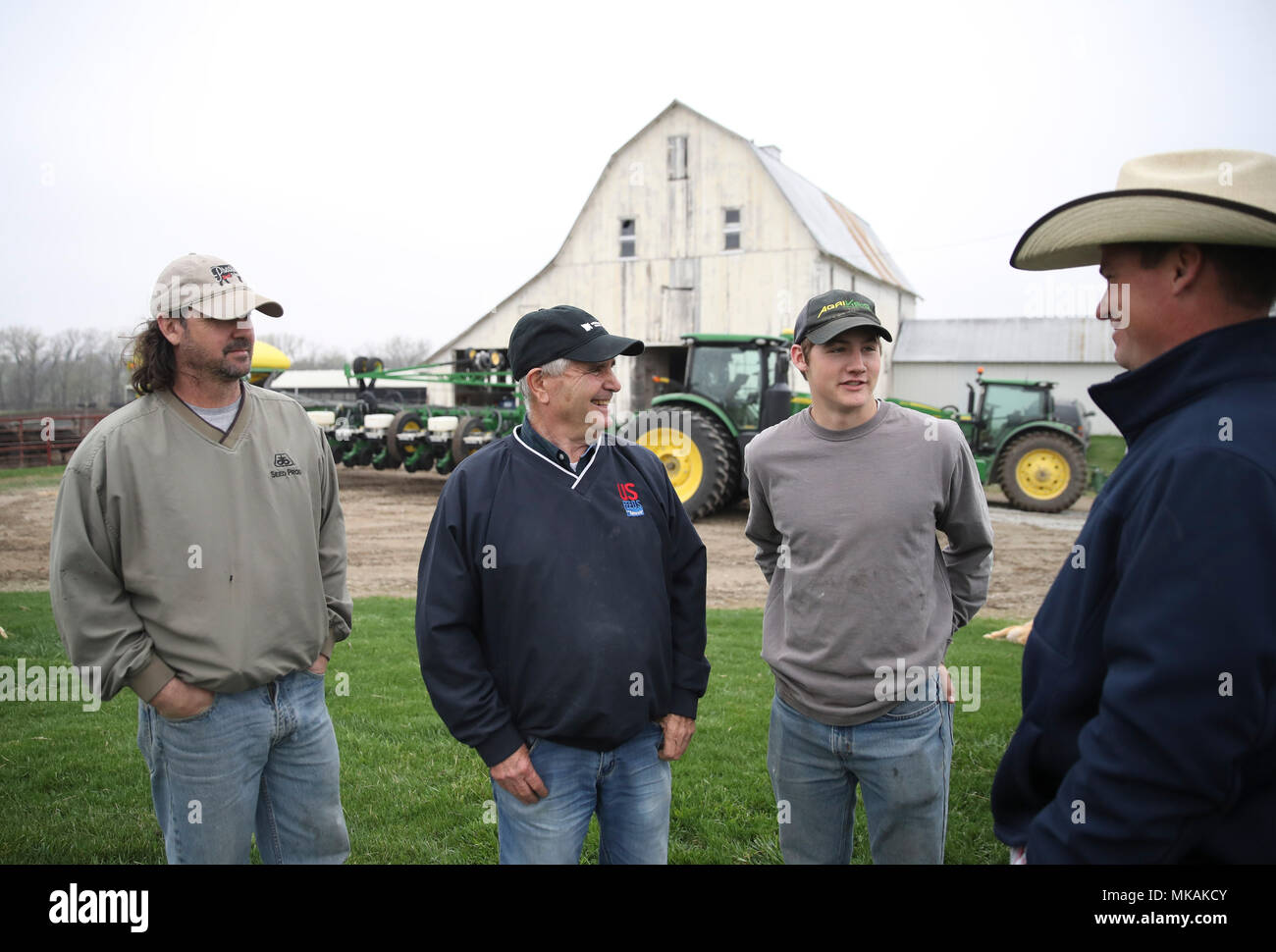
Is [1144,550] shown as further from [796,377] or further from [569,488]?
[796,377]

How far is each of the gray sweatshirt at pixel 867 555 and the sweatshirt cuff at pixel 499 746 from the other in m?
0.79

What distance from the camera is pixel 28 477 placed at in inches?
727

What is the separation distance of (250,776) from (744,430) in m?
9.52

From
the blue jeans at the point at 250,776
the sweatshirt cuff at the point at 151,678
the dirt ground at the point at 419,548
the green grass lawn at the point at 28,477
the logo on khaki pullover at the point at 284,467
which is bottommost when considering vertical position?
the dirt ground at the point at 419,548

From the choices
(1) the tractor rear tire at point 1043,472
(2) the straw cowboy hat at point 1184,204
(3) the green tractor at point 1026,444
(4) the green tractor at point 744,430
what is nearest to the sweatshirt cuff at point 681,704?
(2) the straw cowboy hat at point 1184,204

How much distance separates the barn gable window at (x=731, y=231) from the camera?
2028cm

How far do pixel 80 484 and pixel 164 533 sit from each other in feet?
0.77

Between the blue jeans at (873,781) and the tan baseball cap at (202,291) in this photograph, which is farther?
the tan baseball cap at (202,291)

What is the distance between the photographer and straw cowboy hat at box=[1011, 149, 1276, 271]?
1.22m

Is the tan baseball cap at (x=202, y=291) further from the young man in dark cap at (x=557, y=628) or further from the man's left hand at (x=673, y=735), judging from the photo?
the man's left hand at (x=673, y=735)

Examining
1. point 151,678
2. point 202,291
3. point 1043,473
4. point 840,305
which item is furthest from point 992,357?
point 151,678

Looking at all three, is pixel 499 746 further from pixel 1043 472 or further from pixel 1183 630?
pixel 1043 472

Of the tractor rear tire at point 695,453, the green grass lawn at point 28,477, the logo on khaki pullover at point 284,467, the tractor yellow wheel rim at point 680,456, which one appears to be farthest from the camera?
the green grass lawn at point 28,477
